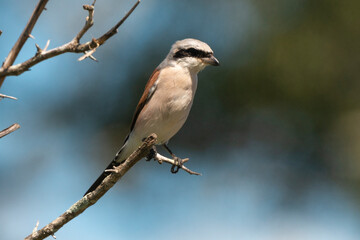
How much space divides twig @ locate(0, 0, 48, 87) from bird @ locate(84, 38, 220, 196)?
185cm

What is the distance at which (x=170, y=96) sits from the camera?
10.3 feet

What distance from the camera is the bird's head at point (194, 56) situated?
3322mm

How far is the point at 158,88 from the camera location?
3.30 metres

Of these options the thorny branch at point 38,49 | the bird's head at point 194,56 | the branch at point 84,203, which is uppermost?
the thorny branch at point 38,49

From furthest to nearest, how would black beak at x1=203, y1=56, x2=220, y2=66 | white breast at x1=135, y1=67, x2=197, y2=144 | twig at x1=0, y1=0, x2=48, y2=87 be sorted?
black beak at x1=203, y1=56, x2=220, y2=66, white breast at x1=135, y1=67, x2=197, y2=144, twig at x1=0, y1=0, x2=48, y2=87

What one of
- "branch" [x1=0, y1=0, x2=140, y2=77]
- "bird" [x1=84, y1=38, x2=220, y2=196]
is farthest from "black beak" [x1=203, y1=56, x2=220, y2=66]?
"branch" [x1=0, y1=0, x2=140, y2=77]

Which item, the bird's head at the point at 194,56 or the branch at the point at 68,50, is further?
the bird's head at the point at 194,56

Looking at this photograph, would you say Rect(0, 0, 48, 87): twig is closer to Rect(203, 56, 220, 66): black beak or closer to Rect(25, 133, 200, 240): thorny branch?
Rect(25, 133, 200, 240): thorny branch

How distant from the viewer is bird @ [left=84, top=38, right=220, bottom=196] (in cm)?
314

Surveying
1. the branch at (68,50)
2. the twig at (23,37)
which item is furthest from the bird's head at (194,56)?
the twig at (23,37)

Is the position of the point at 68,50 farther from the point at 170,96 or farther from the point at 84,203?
the point at 170,96

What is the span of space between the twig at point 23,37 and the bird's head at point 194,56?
6.83 feet

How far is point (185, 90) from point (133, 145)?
0.56 m

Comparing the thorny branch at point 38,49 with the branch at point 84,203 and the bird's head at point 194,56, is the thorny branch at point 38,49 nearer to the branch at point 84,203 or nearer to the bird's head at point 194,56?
the branch at point 84,203
